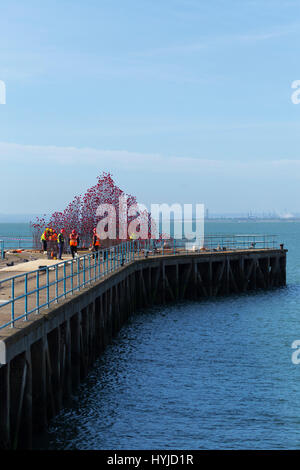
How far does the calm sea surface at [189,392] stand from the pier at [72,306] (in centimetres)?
86

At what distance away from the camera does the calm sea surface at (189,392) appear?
1722 cm

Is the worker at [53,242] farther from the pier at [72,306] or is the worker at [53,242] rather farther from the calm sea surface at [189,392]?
the calm sea surface at [189,392]

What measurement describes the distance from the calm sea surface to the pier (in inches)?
33.8

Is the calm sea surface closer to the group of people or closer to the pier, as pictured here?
the pier

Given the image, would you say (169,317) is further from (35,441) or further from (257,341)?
(35,441)

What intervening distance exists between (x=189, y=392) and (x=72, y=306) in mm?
4722

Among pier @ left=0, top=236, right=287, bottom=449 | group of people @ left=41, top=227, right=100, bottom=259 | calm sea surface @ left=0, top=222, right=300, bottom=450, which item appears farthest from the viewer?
group of people @ left=41, top=227, right=100, bottom=259

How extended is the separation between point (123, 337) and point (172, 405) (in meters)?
11.3

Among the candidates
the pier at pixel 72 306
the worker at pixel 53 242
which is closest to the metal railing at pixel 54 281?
the pier at pixel 72 306

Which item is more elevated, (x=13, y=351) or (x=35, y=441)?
(x=13, y=351)

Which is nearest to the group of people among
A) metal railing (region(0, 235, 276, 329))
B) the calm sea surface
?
metal railing (region(0, 235, 276, 329))

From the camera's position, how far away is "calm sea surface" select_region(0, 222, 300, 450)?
17219mm
